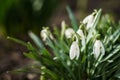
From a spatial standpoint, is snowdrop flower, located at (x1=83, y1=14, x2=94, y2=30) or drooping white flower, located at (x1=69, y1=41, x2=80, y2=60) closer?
drooping white flower, located at (x1=69, y1=41, x2=80, y2=60)

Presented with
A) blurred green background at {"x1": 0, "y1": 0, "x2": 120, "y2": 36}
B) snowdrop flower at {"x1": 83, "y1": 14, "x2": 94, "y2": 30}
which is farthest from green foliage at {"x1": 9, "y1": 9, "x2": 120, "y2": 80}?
blurred green background at {"x1": 0, "y1": 0, "x2": 120, "y2": 36}

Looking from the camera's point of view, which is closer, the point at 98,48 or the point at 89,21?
the point at 98,48

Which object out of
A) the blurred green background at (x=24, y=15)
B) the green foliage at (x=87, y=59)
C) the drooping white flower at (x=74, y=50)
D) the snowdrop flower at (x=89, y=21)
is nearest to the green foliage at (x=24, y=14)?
the blurred green background at (x=24, y=15)

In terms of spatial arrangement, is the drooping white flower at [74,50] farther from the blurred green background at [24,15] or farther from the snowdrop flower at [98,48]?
the blurred green background at [24,15]

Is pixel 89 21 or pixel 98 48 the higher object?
pixel 89 21

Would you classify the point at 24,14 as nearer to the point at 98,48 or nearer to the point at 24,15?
the point at 24,15

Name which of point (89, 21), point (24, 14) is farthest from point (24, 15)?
point (89, 21)

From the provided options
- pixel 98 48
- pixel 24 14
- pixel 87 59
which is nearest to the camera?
pixel 98 48

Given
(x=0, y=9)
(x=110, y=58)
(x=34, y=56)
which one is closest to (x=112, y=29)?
(x=110, y=58)

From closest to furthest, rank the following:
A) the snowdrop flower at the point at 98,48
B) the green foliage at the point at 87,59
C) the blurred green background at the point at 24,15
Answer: the snowdrop flower at the point at 98,48, the green foliage at the point at 87,59, the blurred green background at the point at 24,15

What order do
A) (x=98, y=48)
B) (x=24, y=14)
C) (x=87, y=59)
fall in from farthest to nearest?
1. (x=24, y=14)
2. (x=87, y=59)
3. (x=98, y=48)

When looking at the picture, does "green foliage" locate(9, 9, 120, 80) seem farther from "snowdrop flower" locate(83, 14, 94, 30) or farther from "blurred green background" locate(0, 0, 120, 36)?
"blurred green background" locate(0, 0, 120, 36)
